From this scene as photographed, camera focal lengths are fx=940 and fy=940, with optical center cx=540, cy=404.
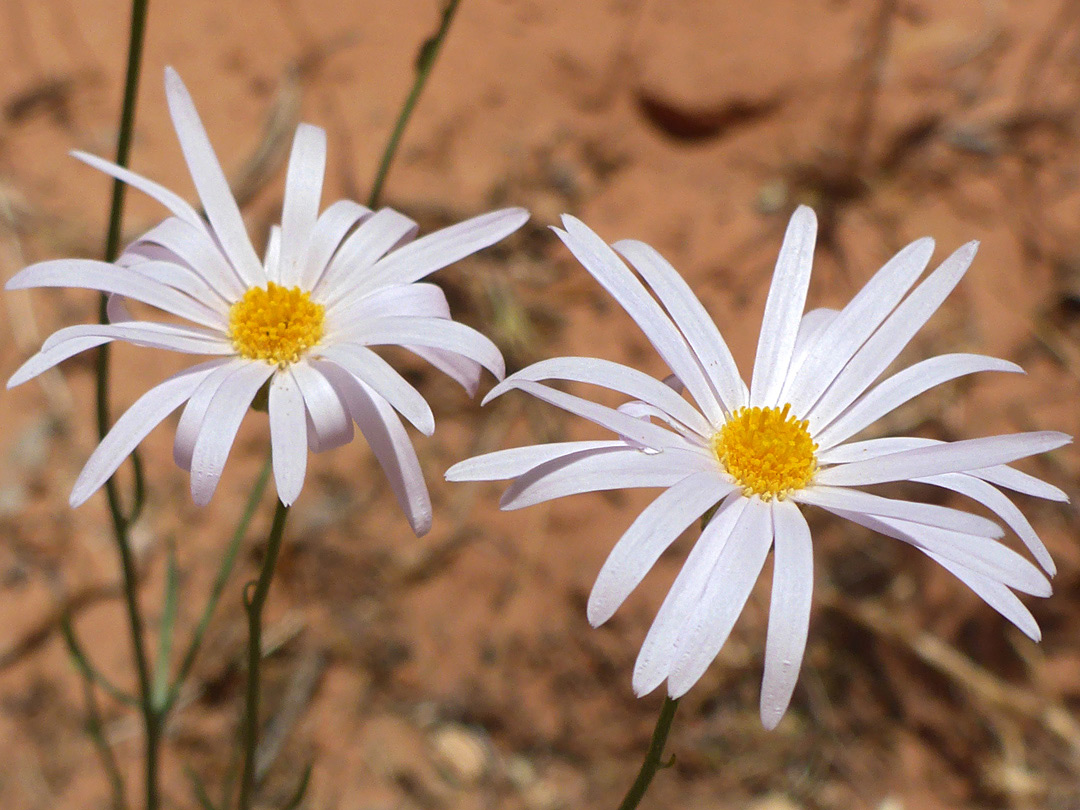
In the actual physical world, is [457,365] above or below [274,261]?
below

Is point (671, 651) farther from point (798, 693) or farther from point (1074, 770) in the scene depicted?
point (1074, 770)

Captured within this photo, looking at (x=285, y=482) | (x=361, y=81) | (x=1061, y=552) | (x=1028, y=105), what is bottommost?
(x=285, y=482)

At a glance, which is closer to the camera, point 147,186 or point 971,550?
point 971,550

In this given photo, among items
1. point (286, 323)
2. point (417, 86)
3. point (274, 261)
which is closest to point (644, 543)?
point (286, 323)

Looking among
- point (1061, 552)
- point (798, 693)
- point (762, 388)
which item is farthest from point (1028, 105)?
point (762, 388)

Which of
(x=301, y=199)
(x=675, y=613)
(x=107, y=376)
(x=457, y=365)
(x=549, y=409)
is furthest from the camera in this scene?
(x=549, y=409)

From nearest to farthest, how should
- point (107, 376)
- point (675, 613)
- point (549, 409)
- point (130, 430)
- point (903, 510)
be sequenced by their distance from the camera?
1. point (675, 613)
2. point (903, 510)
3. point (130, 430)
4. point (107, 376)
5. point (549, 409)

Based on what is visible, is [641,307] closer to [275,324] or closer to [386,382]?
[386,382]
